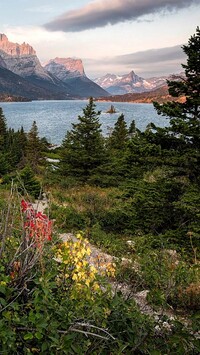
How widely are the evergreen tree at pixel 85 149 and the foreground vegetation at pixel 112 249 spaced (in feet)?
0.24

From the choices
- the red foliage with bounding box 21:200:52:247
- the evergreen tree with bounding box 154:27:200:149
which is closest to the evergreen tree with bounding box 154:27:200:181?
the evergreen tree with bounding box 154:27:200:149

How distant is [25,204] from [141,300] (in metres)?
3.05

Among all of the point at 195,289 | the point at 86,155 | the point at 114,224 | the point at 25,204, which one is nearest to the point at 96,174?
the point at 86,155

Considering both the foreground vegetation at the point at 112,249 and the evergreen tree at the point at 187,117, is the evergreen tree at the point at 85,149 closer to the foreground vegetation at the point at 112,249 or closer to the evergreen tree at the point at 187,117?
the foreground vegetation at the point at 112,249

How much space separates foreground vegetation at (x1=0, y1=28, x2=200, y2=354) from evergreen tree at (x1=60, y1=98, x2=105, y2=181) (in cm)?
7

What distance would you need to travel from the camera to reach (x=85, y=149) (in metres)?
24.8

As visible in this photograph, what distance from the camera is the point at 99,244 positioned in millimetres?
9617

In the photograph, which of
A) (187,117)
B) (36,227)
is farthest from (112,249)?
(36,227)

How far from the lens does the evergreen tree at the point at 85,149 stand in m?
24.4

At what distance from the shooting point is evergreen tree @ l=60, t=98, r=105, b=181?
961 inches

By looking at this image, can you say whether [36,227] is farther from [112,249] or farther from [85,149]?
[85,149]

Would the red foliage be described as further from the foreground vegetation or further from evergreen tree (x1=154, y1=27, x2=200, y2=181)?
evergreen tree (x1=154, y1=27, x2=200, y2=181)

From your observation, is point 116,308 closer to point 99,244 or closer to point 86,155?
point 99,244

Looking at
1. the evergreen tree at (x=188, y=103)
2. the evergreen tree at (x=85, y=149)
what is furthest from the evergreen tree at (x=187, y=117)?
the evergreen tree at (x=85, y=149)
